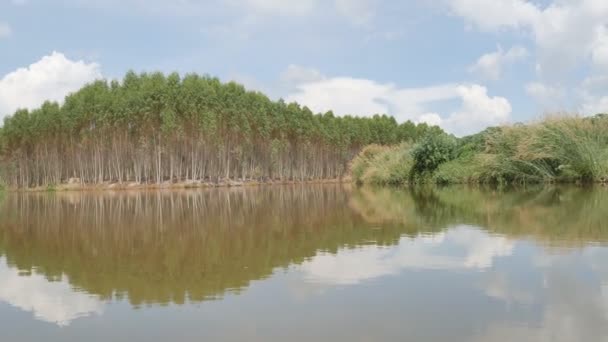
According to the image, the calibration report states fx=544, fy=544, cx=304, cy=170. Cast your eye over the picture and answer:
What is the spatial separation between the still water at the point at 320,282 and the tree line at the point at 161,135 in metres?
35.5

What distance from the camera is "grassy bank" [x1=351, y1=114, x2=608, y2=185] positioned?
2517 centimetres

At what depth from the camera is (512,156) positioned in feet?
91.5

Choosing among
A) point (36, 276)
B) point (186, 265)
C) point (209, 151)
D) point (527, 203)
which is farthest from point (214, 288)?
point (209, 151)

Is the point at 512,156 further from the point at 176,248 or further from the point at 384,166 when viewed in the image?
the point at 176,248

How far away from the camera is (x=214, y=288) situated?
22.1ft

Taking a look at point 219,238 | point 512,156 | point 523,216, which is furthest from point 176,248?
point 512,156

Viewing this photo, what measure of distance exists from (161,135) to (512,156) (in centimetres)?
3083

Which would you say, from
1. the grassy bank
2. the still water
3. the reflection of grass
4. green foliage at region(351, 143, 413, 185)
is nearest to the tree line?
green foliage at region(351, 143, 413, 185)

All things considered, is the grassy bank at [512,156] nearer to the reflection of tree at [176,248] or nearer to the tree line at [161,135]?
the reflection of tree at [176,248]

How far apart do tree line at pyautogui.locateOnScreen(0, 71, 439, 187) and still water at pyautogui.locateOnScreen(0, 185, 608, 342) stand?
117 feet

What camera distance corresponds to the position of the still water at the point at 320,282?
4.99 metres

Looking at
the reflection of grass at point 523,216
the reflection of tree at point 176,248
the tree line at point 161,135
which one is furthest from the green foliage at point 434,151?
the tree line at point 161,135

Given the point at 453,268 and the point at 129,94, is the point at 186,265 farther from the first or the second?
the point at 129,94

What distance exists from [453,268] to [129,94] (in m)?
43.7
